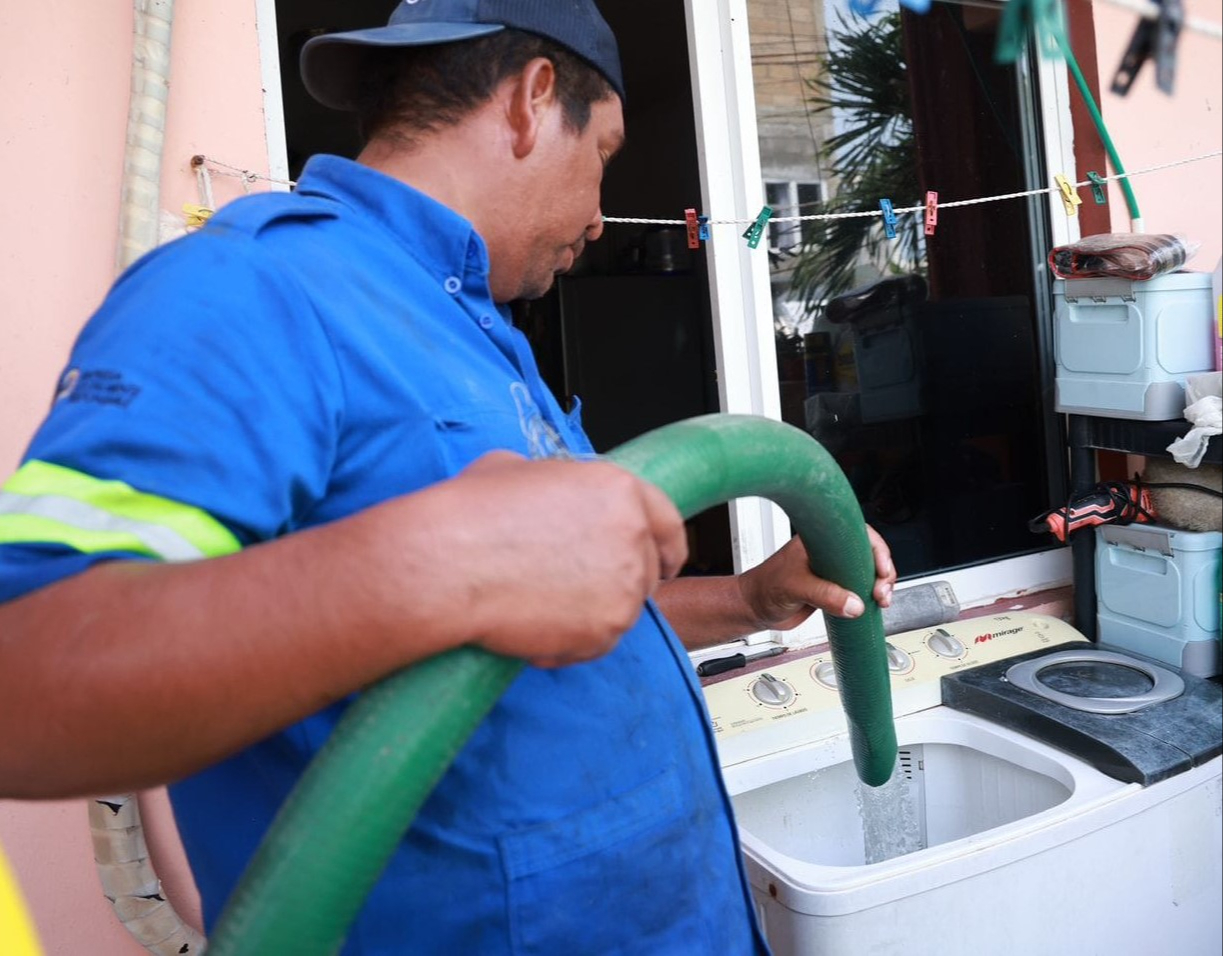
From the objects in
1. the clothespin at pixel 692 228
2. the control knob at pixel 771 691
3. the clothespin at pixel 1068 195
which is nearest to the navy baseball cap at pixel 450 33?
the clothespin at pixel 692 228

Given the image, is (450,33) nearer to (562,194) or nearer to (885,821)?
(562,194)

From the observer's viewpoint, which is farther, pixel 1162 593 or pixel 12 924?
pixel 1162 593

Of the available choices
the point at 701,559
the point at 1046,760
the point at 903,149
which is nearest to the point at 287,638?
the point at 1046,760

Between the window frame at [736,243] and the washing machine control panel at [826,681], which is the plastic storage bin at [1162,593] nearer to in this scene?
the washing machine control panel at [826,681]

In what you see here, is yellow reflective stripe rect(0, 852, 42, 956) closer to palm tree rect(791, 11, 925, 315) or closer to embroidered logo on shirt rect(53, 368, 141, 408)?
embroidered logo on shirt rect(53, 368, 141, 408)

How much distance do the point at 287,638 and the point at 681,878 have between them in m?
0.49

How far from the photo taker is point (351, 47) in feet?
2.95

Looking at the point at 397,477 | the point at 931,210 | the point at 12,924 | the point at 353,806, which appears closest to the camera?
the point at 12,924

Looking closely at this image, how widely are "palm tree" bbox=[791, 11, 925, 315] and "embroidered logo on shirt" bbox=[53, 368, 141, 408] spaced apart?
1689 mm

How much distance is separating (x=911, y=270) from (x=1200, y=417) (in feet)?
2.20

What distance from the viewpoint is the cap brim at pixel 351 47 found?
821 mm

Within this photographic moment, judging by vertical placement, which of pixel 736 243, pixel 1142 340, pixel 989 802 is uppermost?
pixel 736 243

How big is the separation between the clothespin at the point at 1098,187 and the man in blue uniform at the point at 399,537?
58.2 inches

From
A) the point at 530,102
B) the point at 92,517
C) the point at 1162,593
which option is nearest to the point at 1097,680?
the point at 1162,593
